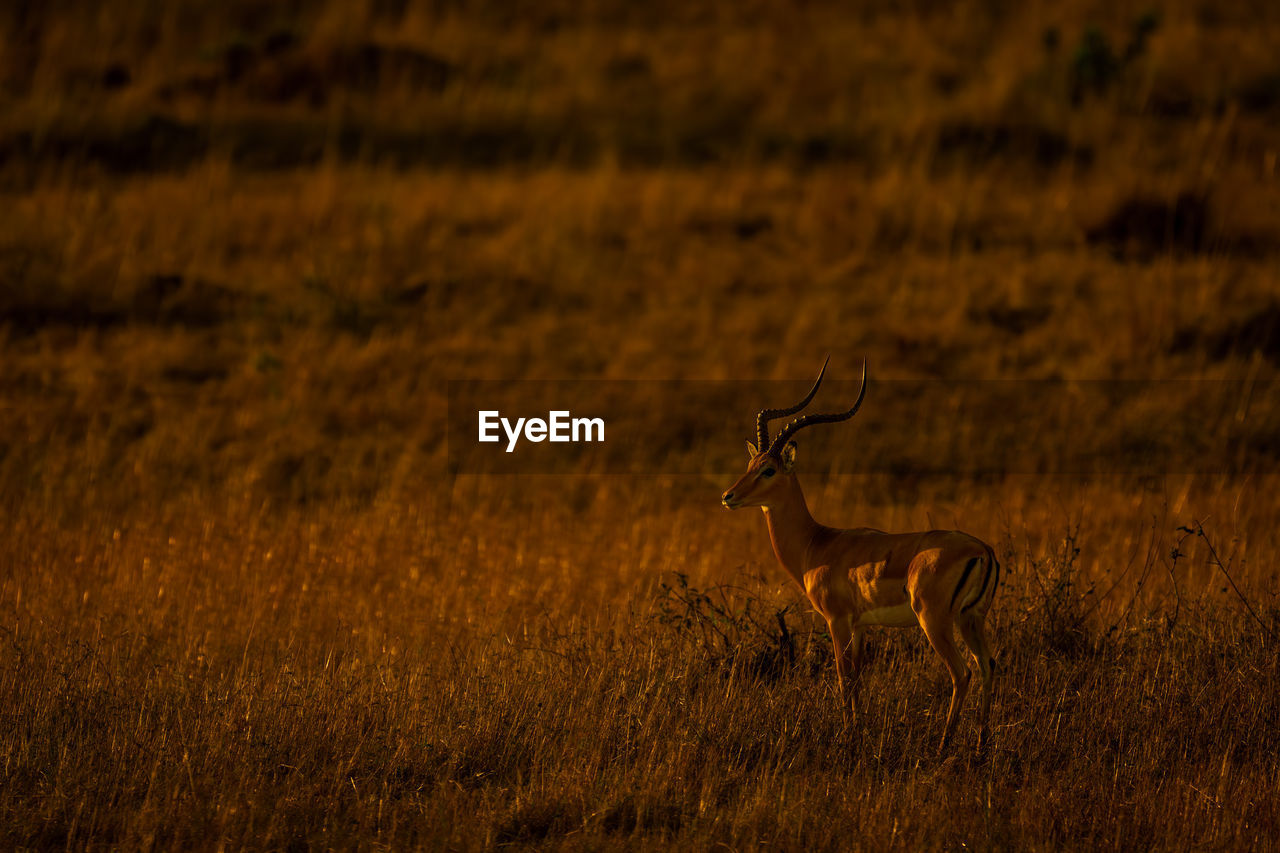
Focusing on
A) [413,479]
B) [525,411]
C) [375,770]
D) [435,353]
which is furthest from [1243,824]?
[435,353]

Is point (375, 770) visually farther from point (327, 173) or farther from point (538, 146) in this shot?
point (538, 146)

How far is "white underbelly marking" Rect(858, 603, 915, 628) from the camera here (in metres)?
6.94

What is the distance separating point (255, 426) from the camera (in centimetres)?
1465

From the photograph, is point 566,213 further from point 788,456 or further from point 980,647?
point 980,647

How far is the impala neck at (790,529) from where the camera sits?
7.51 m

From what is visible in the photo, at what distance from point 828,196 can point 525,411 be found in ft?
23.1

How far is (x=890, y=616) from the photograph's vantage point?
6984mm

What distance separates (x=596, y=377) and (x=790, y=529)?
29.0 ft

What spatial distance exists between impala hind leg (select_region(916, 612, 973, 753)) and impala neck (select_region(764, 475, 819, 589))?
814 millimetres

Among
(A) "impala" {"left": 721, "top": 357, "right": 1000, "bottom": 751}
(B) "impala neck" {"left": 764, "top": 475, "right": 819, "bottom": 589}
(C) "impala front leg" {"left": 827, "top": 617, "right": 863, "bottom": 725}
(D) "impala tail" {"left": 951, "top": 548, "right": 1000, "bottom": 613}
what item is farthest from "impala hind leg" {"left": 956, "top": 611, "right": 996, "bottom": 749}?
(B) "impala neck" {"left": 764, "top": 475, "right": 819, "bottom": 589}
